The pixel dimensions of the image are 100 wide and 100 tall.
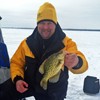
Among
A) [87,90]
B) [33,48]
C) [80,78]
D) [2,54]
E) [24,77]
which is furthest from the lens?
[80,78]

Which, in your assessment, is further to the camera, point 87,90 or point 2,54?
point 87,90

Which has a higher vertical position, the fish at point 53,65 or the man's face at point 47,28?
the man's face at point 47,28

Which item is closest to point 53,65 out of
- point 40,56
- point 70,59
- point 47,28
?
point 70,59

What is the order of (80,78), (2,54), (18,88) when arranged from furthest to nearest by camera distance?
1. (80,78)
2. (2,54)
3. (18,88)

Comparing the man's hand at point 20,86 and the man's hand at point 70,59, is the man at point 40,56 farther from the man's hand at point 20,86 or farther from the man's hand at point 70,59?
the man's hand at point 70,59

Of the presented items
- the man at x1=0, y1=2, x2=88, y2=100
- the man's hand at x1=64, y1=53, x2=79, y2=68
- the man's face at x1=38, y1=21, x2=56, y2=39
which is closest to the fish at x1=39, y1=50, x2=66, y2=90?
the man's hand at x1=64, y1=53, x2=79, y2=68

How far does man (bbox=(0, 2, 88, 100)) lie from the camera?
188 cm

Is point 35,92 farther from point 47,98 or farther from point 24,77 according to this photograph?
point 24,77

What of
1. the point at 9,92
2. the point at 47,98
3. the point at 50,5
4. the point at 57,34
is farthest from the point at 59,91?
the point at 50,5

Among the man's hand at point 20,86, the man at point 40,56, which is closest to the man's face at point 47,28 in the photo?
the man at point 40,56

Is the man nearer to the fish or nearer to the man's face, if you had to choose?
the man's face

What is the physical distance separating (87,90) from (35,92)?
1.52m

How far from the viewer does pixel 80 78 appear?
12.7 ft

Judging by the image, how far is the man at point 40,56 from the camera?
1880 millimetres
